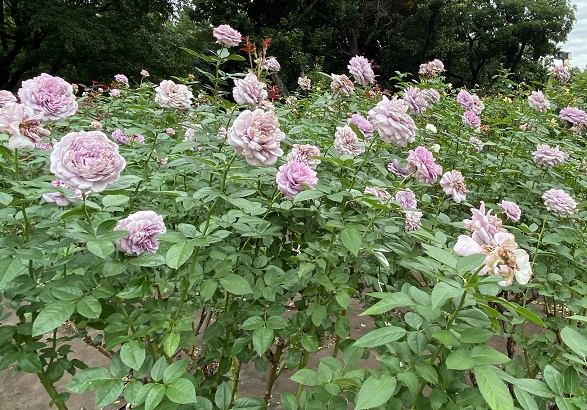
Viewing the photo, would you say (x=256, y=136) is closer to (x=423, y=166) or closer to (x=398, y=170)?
(x=423, y=166)

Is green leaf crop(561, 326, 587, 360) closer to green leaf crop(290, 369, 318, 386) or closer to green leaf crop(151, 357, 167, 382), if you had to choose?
green leaf crop(290, 369, 318, 386)

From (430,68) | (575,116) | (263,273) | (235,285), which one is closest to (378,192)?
(263,273)

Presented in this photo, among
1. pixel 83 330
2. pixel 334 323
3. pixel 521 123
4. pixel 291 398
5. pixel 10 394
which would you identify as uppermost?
pixel 521 123

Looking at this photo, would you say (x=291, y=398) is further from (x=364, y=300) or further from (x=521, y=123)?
(x=521, y=123)

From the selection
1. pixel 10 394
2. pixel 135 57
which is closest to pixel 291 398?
pixel 10 394

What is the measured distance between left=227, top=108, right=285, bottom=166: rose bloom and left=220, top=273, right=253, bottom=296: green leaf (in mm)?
310

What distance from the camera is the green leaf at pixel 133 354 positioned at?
0.92 meters

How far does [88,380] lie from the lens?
94 centimetres

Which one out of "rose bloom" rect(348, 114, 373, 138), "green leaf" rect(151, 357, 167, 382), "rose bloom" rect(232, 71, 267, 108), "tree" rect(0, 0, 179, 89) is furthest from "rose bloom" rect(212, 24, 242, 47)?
"tree" rect(0, 0, 179, 89)

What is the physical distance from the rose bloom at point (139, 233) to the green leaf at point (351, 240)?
472mm

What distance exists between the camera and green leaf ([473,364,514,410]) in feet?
2.30

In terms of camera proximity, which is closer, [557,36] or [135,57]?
[135,57]

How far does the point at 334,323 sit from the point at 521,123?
2.00 meters

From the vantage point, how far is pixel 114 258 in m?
1.06
